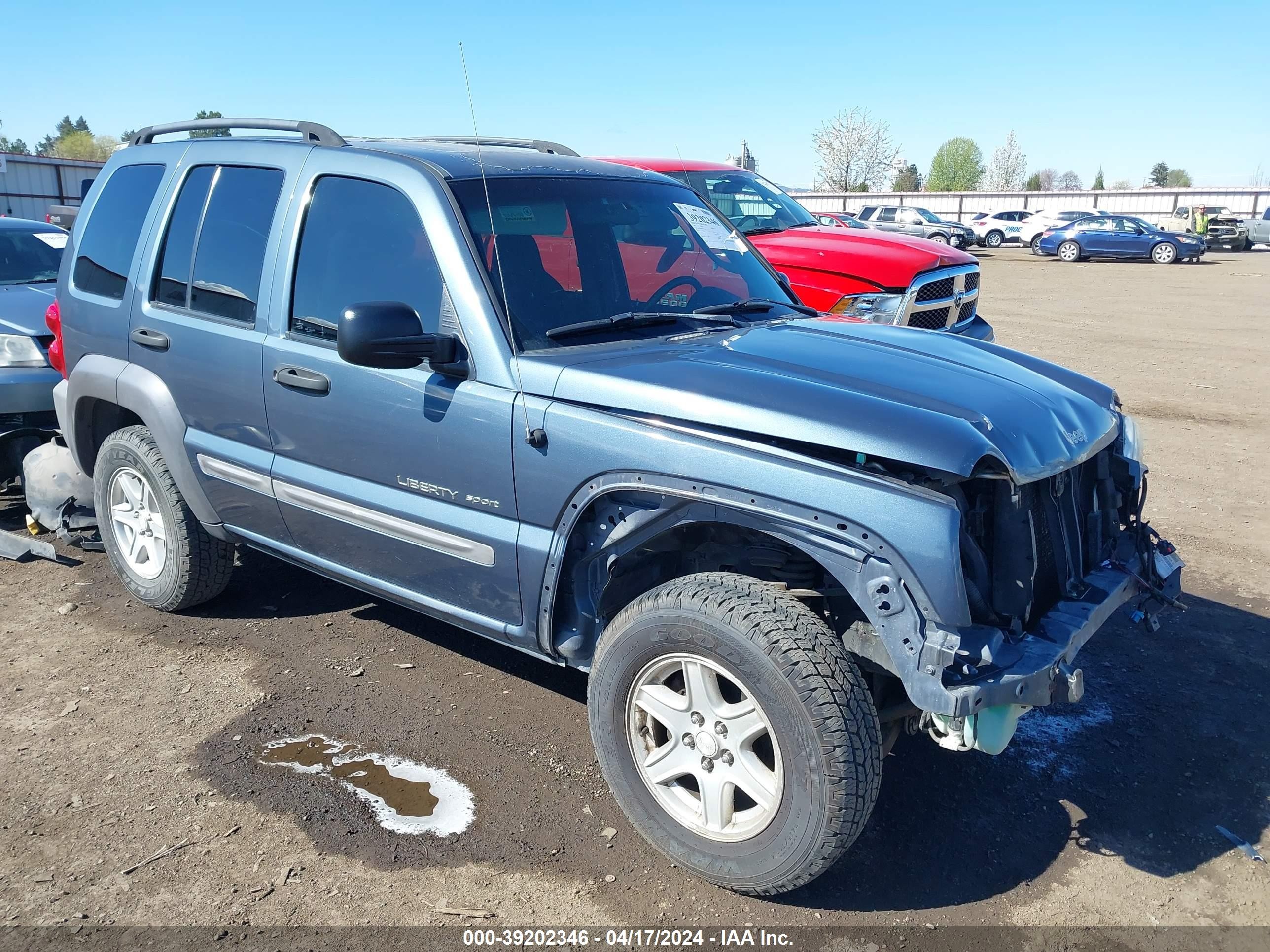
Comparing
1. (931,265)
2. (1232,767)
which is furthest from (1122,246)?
(1232,767)

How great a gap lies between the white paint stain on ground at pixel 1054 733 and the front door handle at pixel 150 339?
148 inches

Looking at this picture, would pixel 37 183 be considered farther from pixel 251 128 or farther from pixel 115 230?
pixel 251 128

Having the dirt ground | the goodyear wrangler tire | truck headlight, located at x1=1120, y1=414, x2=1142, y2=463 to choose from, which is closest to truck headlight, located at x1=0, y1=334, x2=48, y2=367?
the dirt ground

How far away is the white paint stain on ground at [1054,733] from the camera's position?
3760mm

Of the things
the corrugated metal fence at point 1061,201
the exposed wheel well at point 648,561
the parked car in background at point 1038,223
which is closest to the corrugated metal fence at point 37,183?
the corrugated metal fence at point 1061,201

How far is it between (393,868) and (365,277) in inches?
79.1

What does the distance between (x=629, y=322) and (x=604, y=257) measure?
1.23 ft

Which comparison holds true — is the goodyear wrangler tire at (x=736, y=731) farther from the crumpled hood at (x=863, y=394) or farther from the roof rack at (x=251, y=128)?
the roof rack at (x=251, y=128)

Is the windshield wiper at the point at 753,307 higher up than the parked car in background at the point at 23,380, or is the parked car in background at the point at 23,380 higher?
the windshield wiper at the point at 753,307

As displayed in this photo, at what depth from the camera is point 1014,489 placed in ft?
9.46

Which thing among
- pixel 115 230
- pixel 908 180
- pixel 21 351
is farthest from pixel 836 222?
pixel 908 180

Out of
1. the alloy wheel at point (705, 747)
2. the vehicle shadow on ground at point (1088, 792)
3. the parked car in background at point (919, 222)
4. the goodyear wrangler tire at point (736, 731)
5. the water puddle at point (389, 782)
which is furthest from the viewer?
the parked car in background at point (919, 222)

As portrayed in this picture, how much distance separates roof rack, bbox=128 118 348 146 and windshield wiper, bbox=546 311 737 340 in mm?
1275

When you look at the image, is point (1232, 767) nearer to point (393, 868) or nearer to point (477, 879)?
point (477, 879)
